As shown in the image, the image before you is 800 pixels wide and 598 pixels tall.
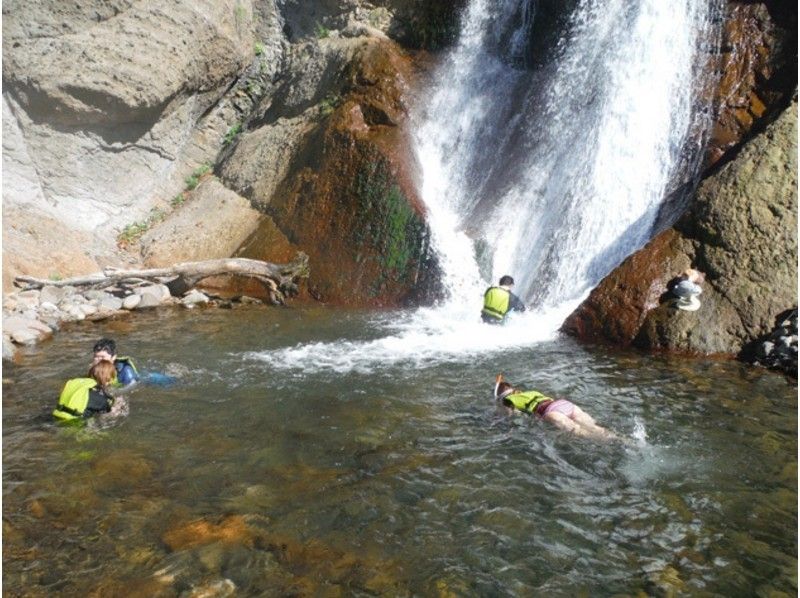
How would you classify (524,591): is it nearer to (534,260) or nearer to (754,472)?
(754,472)

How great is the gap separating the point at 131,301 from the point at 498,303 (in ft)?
28.6

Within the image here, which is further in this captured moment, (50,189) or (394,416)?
(50,189)

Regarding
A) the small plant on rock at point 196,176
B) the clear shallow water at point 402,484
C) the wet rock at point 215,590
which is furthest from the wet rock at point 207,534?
the small plant on rock at point 196,176

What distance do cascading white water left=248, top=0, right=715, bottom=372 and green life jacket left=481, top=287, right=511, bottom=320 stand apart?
333 millimetres

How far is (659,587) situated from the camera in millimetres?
4762

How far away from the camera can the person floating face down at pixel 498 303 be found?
12.2 meters

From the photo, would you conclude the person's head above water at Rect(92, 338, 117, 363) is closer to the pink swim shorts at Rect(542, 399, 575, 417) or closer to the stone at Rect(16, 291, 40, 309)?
the pink swim shorts at Rect(542, 399, 575, 417)

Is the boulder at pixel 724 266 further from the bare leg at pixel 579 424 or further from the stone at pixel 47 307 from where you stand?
the stone at pixel 47 307

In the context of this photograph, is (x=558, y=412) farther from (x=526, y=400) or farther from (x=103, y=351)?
(x=103, y=351)

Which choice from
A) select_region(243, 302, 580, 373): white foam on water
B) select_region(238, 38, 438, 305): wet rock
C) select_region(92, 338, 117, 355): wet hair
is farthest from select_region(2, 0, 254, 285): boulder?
select_region(243, 302, 580, 373): white foam on water

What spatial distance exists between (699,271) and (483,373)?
15.6 ft

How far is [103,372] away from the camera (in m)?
8.38

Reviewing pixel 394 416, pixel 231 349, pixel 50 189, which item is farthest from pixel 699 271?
pixel 50 189

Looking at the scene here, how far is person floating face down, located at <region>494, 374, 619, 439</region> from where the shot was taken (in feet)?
24.3
